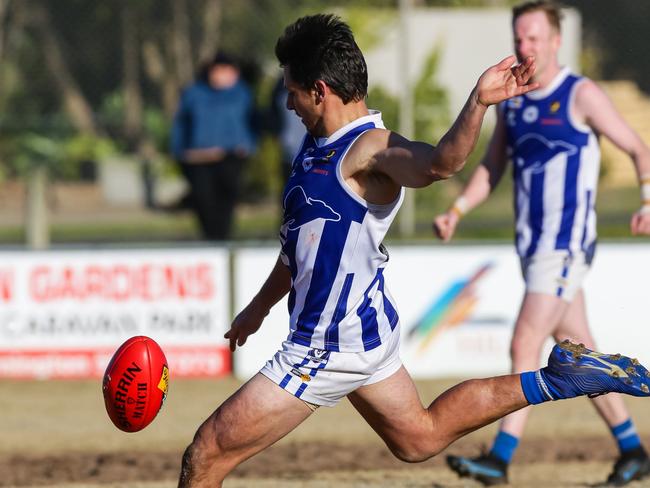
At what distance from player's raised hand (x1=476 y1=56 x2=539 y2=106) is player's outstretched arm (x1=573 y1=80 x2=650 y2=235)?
7.45ft

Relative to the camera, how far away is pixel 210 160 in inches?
516

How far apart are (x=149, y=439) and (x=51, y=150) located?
22.6 feet

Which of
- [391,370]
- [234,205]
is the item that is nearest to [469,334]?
[234,205]

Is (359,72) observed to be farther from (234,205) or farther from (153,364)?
(234,205)

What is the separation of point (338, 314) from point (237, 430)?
54 cm

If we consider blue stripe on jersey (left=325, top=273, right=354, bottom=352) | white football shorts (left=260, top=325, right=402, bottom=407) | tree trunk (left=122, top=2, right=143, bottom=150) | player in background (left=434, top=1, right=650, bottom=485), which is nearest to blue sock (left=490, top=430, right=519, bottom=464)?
player in background (left=434, top=1, right=650, bottom=485)

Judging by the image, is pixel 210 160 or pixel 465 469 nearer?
pixel 465 469

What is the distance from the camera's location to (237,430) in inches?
174

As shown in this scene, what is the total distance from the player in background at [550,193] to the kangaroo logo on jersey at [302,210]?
1.82 m

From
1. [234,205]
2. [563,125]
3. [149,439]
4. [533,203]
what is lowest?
[149,439]

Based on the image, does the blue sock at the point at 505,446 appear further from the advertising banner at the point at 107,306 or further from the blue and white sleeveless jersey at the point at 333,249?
the advertising banner at the point at 107,306

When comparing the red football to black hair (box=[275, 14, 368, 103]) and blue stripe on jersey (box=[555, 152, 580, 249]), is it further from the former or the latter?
blue stripe on jersey (box=[555, 152, 580, 249])

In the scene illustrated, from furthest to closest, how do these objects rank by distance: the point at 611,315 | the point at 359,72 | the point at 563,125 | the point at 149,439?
the point at 611,315, the point at 149,439, the point at 563,125, the point at 359,72

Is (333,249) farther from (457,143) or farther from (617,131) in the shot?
(617,131)
